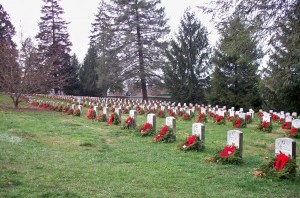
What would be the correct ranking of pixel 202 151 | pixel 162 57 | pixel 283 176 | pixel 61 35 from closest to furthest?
1. pixel 283 176
2. pixel 202 151
3. pixel 162 57
4. pixel 61 35

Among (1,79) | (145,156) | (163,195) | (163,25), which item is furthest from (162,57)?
(163,195)

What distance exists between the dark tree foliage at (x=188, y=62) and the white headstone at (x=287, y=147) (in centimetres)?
2944

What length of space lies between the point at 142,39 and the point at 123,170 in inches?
1384

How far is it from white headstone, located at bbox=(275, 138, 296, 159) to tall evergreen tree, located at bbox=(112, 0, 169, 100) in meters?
33.3

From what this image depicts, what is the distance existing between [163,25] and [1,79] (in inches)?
819

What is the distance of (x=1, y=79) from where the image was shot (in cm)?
2748

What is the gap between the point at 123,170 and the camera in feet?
26.0

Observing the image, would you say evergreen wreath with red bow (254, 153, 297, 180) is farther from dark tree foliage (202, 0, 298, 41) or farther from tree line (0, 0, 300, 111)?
tree line (0, 0, 300, 111)

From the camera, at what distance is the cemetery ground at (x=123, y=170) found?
629cm

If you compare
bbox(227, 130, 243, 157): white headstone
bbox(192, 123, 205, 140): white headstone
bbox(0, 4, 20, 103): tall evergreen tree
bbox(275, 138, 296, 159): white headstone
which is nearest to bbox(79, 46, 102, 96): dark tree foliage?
bbox(0, 4, 20, 103): tall evergreen tree

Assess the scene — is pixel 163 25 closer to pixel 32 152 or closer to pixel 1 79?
pixel 1 79

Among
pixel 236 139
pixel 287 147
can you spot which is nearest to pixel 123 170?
pixel 236 139

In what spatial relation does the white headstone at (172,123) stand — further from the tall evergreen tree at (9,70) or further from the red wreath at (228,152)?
the tall evergreen tree at (9,70)

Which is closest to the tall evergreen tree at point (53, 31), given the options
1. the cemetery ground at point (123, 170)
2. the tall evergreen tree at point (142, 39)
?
the tall evergreen tree at point (142, 39)
